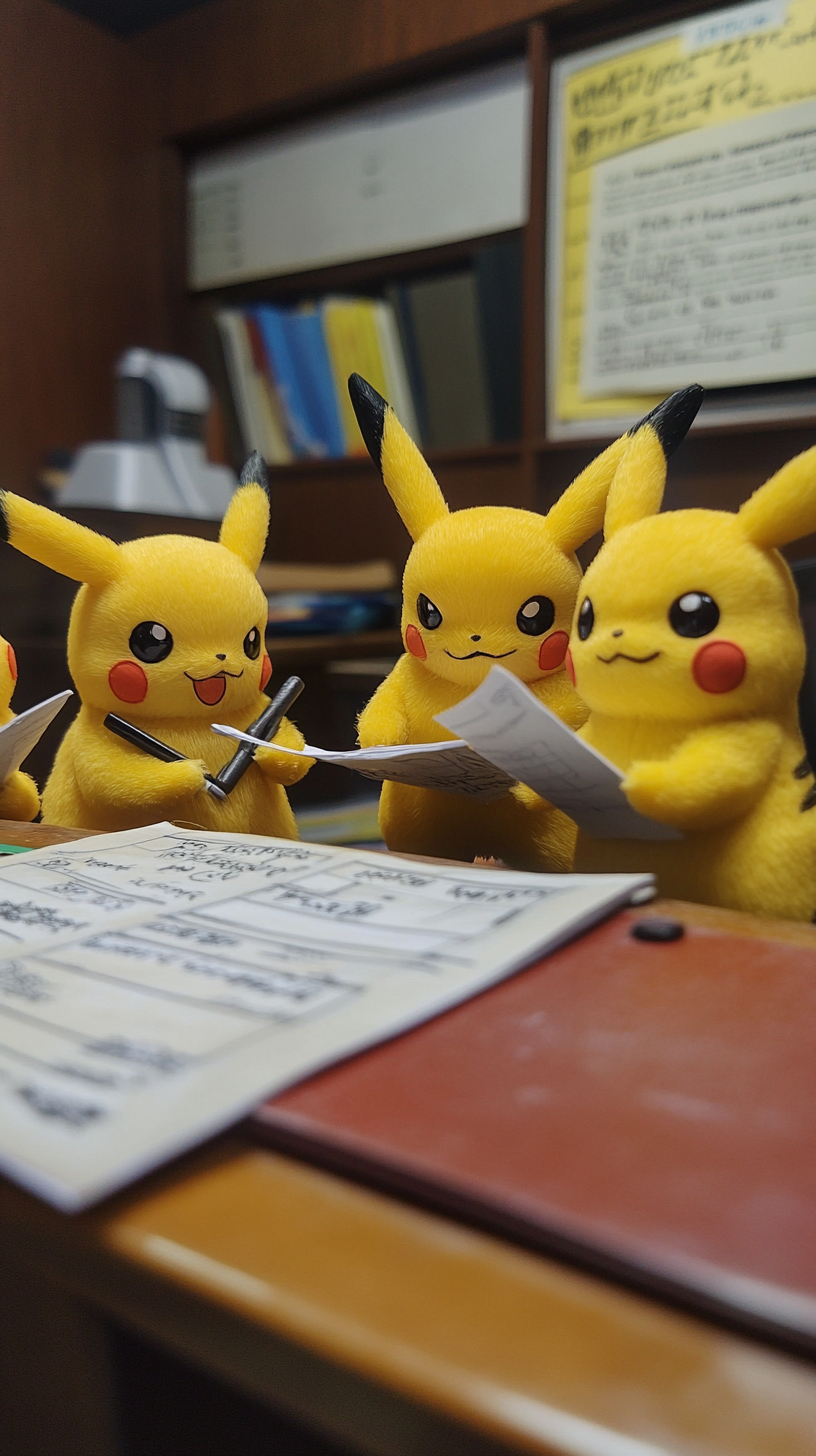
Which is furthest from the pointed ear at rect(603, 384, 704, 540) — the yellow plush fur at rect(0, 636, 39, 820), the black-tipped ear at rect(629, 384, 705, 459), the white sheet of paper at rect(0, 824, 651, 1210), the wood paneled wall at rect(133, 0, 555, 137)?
the wood paneled wall at rect(133, 0, 555, 137)

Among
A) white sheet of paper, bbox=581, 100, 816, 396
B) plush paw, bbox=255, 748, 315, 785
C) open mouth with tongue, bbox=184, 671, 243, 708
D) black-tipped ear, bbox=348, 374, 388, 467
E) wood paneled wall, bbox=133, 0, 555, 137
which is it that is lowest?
plush paw, bbox=255, 748, 315, 785

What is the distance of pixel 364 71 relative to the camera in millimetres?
1590

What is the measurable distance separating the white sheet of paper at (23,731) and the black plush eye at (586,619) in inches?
14.6

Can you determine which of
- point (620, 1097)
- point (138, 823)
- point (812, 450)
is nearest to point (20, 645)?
point (138, 823)

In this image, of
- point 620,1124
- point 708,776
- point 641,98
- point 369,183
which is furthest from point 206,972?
point 369,183

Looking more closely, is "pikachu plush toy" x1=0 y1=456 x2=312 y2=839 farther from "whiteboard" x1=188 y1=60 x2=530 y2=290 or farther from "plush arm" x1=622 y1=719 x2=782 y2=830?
"whiteboard" x1=188 y1=60 x2=530 y2=290

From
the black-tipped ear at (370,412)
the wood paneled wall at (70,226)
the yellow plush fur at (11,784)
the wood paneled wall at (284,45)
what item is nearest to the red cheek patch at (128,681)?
the yellow plush fur at (11,784)

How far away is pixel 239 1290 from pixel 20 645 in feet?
3.74

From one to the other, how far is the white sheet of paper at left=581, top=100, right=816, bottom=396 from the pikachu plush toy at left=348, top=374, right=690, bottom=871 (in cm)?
86

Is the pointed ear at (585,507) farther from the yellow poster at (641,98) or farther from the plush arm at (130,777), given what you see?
the yellow poster at (641,98)

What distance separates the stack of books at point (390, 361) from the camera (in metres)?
1.54

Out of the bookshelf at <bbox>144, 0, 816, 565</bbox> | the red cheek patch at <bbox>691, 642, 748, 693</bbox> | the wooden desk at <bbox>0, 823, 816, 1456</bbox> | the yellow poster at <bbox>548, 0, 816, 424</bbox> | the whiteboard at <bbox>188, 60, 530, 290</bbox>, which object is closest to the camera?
the wooden desk at <bbox>0, 823, 816, 1456</bbox>

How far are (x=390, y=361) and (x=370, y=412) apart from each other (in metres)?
1.05

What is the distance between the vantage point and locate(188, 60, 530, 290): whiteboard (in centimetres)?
152
